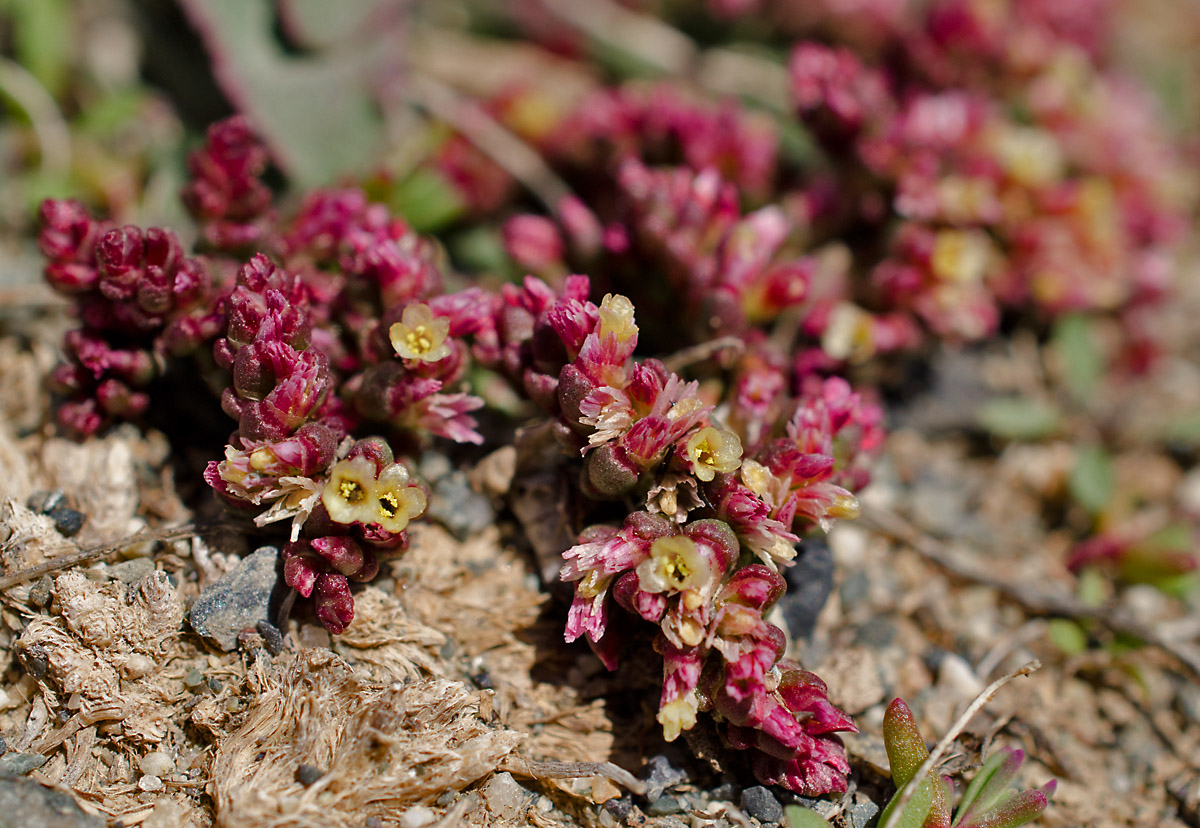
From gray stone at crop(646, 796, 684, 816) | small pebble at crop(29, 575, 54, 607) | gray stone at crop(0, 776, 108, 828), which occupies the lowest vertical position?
gray stone at crop(0, 776, 108, 828)

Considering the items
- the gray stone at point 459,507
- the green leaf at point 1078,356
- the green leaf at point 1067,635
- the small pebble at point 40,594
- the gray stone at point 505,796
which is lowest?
the gray stone at point 505,796

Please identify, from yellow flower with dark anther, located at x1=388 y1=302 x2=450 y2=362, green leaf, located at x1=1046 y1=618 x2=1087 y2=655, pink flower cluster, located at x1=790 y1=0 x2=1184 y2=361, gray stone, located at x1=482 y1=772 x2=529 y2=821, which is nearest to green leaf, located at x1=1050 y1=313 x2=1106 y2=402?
pink flower cluster, located at x1=790 y1=0 x2=1184 y2=361

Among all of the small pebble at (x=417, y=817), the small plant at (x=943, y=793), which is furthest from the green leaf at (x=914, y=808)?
the small pebble at (x=417, y=817)

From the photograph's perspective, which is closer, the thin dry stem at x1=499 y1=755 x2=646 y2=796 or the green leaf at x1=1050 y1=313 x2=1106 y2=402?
the thin dry stem at x1=499 y1=755 x2=646 y2=796

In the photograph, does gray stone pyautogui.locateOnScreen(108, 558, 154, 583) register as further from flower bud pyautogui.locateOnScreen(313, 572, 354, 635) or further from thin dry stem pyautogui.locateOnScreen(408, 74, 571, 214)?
thin dry stem pyautogui.locateOnScreen(408, 74, 571, 214)

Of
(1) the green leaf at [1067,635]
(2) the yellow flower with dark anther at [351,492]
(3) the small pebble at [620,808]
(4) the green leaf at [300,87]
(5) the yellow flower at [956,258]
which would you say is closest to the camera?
(2) the yellow flower with dark anther at [351,492]

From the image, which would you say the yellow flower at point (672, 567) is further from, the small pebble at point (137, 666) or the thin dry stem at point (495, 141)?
the thin dry stem at point (495, 141)

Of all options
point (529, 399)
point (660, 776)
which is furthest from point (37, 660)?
point (660, 776)
